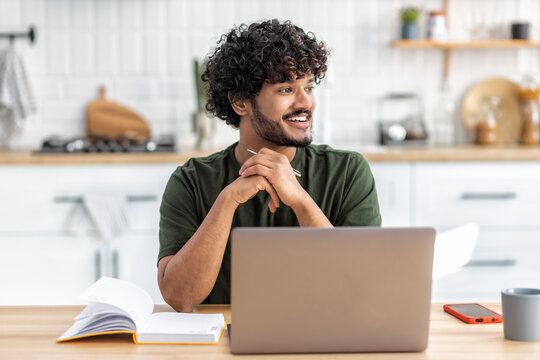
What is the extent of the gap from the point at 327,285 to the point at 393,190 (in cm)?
212

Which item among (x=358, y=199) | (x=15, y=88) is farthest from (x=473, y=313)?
(x=15, y=88)

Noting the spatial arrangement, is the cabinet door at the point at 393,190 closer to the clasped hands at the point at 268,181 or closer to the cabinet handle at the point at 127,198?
the cabinet handle at the point at 127,198

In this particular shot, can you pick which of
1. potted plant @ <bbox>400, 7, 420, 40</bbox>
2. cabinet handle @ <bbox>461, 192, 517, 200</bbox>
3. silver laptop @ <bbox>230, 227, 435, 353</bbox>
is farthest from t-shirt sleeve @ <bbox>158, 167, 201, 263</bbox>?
potted plant @ <bbox>400, 7, 420, 40</bbox>

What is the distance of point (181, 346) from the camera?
3.96ft

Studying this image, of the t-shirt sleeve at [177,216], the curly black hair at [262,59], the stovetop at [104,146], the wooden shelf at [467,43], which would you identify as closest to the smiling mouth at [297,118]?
the curly black hair at [262,59]

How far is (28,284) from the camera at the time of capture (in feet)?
10.1

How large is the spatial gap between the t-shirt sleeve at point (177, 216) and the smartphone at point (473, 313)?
2.23 ft

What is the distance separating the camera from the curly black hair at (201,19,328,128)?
180 cm

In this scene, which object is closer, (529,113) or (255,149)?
(255,149)

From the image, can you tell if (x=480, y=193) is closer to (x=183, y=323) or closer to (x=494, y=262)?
(x=494, y=262)

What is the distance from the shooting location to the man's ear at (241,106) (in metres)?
1.89

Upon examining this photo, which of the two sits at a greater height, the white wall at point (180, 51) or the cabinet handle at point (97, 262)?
the white wall at point (180, 51)

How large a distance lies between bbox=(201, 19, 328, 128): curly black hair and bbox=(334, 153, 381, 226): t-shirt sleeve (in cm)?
27

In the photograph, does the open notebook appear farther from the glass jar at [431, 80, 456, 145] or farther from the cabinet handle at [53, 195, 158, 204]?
the glass jar at [431, 80, 456, 145]
